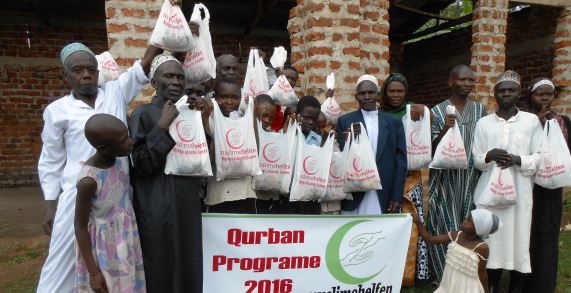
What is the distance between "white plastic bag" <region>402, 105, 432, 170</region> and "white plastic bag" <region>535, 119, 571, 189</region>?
788mm

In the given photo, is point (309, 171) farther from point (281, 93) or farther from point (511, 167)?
point (511, 167)

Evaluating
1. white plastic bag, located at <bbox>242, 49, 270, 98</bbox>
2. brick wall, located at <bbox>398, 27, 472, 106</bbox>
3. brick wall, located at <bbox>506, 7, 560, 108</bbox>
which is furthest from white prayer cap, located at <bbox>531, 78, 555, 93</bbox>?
brick wall, located at <bbox>398, 27, 472, 106</bbox>

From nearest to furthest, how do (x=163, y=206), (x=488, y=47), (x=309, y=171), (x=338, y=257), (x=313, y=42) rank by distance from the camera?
(x=163, y=206), (x=309, y=171), (x=338, y=257), (x=313, y=42), (x=488, y=47)

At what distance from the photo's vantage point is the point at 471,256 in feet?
9.14

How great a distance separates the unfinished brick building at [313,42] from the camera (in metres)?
4.25

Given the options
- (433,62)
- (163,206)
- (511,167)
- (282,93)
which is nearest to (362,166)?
(282,93)

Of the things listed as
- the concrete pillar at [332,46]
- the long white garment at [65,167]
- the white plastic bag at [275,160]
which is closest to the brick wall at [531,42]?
the concrete pillar at [332,46]

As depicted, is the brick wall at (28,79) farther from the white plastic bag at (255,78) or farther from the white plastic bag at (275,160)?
the white plastic bag at (275,160)

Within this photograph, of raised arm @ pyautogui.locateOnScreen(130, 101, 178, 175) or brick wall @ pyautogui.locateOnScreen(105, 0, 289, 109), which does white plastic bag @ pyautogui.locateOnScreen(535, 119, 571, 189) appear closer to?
raised arm @ pyautogui.locateOnScreen(130, 101, 178, 175)

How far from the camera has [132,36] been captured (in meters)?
3.84

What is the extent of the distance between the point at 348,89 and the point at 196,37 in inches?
72.5

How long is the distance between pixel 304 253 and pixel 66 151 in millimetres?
1586

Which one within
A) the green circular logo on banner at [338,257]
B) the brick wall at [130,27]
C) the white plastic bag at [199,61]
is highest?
the brick wall at [130,27]

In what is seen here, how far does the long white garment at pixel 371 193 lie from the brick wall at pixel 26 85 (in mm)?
6186
